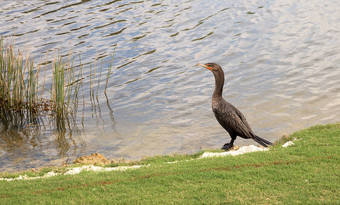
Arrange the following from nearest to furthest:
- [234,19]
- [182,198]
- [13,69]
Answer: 1. [182,198]
2. [13,69]
3. [234,19]

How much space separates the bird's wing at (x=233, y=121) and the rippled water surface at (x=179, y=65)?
2.12 meters

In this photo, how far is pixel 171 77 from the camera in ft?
48.9

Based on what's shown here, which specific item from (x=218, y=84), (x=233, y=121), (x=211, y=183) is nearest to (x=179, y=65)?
(x=218, y=84)

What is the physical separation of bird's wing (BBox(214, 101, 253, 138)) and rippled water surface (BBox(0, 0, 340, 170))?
212cm

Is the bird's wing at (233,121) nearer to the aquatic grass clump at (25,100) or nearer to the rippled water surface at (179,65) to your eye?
the rippled water surface at (179,65)

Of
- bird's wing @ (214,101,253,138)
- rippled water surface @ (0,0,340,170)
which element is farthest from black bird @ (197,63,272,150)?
rippled water surface @ (0,0,340,170)

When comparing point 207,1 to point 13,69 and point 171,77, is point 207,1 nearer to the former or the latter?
point 171,77

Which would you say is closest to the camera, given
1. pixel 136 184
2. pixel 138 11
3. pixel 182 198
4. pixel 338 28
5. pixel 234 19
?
pixel 182 198

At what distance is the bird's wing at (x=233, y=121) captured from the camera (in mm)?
8227

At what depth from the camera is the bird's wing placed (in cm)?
823

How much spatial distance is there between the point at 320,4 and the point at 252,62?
7238 mm

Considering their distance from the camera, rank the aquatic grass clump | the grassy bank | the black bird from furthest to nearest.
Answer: the aquatic grass clump < the black bird < the grassy bank

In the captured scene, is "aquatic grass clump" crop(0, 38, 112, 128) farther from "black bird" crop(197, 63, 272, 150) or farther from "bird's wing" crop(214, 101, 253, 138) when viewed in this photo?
"bird's wing" crop(214, 101, 253, 138)

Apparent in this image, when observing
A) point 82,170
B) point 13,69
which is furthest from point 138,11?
point 82,170
